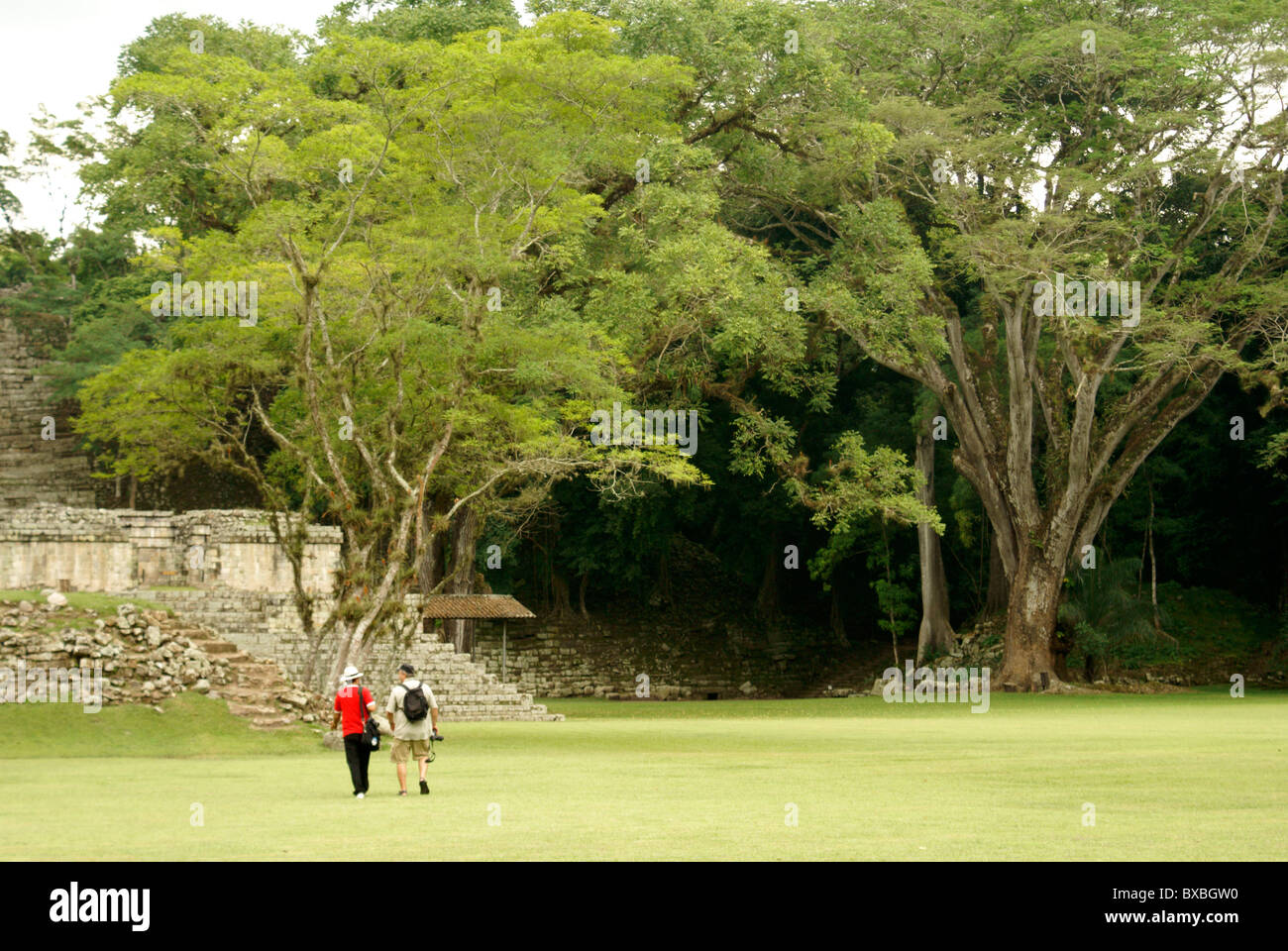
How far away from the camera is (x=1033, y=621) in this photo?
1432 inches

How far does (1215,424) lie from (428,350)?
24915 mm

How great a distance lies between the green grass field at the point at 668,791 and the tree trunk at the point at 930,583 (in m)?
13.3

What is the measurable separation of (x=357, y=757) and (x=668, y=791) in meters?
2.94

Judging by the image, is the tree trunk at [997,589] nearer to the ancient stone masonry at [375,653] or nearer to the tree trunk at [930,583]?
the tree trunk at [930,583]

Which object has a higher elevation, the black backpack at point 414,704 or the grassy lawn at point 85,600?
the grassy lawn at point 85,600

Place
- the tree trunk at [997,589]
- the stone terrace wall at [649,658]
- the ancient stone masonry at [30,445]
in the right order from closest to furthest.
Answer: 1. the tree trunk at [997,589]
2. the stone terrace wall at [649,658]
3. the ancient stone masonry at [30,445]

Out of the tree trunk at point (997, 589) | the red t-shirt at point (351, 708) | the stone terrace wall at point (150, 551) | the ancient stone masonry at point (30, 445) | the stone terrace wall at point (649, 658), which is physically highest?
the ancient stone masonry at point (30, 445)

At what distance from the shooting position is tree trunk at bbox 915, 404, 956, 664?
4056 centimetres

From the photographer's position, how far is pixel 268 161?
79.7ft

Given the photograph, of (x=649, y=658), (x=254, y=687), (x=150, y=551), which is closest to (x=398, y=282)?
(x=254, y=687)

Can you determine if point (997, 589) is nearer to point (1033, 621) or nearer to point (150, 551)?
point (1033, 621)

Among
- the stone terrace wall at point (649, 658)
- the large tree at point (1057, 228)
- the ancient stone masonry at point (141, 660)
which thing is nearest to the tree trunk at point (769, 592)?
the stone terrace wall at point (649, 658)

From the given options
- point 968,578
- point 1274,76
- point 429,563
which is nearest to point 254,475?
point 429,563

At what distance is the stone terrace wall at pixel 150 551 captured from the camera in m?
29.6
